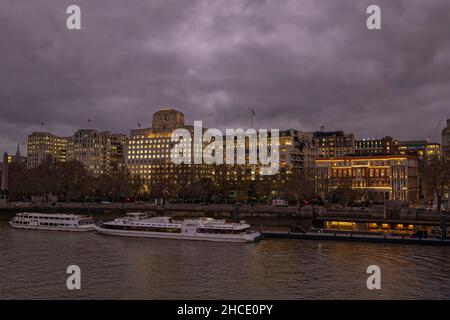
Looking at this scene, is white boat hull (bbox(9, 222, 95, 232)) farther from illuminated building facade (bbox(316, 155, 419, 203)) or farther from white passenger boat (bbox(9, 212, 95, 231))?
illuminated building facade (bbox(316, 155, 419, 203))

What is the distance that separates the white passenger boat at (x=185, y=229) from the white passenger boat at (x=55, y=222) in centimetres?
620

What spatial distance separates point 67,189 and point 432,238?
131942mm

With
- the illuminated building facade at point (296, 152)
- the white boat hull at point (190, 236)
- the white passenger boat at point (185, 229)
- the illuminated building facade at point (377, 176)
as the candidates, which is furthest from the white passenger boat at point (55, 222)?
the illuminated building facade at point (296, 152)

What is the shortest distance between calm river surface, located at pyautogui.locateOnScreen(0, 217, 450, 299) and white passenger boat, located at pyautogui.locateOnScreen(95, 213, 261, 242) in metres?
2.83

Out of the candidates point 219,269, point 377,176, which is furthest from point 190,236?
point 377,176

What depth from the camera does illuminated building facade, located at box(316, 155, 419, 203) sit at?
147 m

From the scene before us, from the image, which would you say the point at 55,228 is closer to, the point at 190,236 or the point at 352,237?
the point at 190,236

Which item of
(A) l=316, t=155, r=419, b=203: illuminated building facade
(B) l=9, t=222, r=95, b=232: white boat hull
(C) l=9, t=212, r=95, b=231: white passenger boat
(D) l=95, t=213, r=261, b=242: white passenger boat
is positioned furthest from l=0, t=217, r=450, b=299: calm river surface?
(A) l=316, t=155, r=419, b=203: illuminated building facade

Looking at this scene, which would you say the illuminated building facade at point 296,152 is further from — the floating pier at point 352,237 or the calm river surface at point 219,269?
the calm river surface at point 219,269

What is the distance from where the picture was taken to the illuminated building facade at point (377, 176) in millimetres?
147250

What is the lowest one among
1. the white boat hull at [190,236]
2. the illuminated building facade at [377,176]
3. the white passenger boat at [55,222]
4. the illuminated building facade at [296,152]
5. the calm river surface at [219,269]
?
the calm river surface at [219,269]

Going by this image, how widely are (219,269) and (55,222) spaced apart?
52608 millimetres

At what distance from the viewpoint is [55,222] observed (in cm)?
8994

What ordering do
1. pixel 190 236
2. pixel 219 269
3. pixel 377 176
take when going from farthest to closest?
pixel 377 176
pixel 190 236
pixel 219 269
